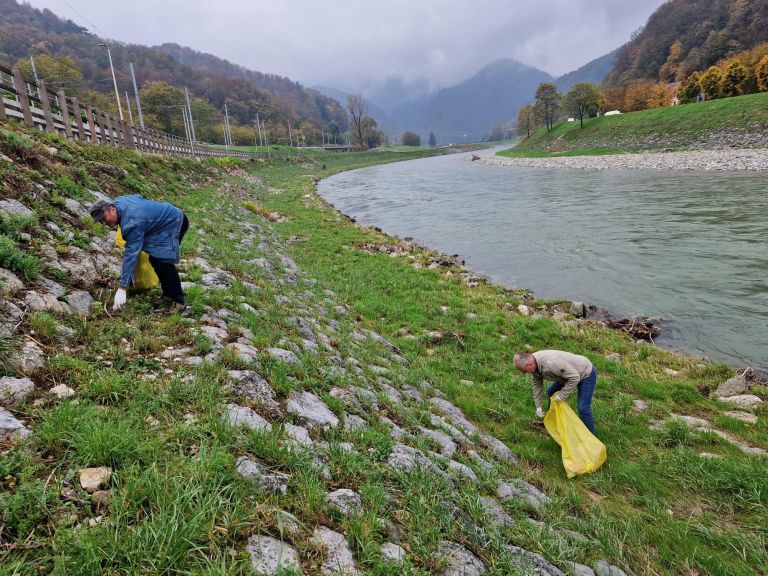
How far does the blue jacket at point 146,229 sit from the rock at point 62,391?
2.44 m

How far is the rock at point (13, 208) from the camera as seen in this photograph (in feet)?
24.9

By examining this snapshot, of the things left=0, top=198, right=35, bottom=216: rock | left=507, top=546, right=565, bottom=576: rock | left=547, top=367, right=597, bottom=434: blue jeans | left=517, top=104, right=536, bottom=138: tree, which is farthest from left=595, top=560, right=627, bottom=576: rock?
left=517, top=104, right=536, bottom=138: tree

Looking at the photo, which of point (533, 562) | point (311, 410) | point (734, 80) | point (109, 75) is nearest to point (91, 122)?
point (311, 410)

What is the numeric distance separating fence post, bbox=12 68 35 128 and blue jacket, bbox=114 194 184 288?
12.4 metres

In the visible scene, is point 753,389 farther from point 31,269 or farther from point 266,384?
point 31,269

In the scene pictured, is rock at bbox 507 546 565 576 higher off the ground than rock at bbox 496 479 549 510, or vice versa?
rock at bbox 507 546 565 576

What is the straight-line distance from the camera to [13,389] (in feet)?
14.2

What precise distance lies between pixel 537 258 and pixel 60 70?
102726mm

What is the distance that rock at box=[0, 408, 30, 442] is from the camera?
377 centimetres

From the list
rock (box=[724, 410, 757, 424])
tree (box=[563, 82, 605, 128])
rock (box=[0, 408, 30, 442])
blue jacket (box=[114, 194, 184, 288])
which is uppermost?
tree (box=[563, 82, 605, 128])

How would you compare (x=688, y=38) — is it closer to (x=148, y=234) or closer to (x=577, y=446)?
(x=577, y=446)

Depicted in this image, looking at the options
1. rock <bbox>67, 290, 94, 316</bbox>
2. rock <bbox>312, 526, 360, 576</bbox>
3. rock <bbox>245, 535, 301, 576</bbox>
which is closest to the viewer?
rock <bbox>245, 535, 301, 576</bbox>

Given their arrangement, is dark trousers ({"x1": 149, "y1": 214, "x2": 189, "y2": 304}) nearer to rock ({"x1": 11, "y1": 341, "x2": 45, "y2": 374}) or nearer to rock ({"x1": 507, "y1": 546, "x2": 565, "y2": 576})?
rock ({"x1": 11, "y1": 341, "x2": 45, "y2": 374})

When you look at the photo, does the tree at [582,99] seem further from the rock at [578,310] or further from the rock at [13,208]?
the rock at [13,208]
